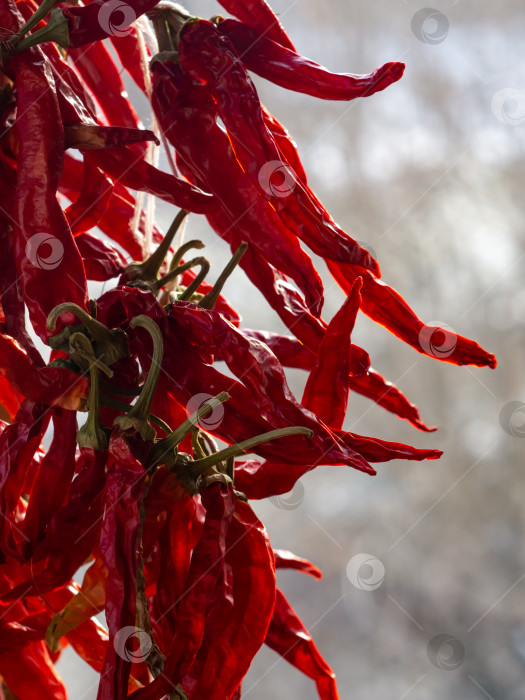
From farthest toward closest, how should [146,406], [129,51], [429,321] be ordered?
[429,321], [129,51], [146,406]

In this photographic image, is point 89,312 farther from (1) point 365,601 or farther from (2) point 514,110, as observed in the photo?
(2) point 514,110

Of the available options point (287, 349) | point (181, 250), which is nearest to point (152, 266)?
point (181, 250)

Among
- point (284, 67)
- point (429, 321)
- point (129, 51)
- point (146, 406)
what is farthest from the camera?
point (429, 321)

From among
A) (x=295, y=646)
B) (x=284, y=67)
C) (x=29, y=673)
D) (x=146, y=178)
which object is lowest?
(x=29, y=673)

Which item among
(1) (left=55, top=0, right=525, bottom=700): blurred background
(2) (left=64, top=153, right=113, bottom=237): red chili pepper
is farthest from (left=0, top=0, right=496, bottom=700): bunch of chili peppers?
(1) (left=55, top=0, right=525, bottom=700): blurred background

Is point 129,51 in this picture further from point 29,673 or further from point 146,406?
point 29,673

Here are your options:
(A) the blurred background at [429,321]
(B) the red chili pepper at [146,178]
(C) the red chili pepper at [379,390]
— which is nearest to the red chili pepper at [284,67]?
(B) the red chili pepper at [146,178]

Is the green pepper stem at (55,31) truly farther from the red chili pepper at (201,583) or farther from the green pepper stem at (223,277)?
the red chili pepper at (201,583)
